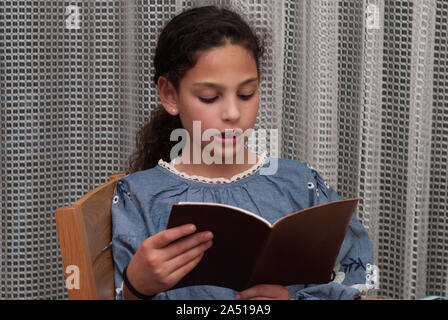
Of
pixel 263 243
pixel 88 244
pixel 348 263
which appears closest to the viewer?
pixel 263 243

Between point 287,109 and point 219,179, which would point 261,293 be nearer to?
point 219,179

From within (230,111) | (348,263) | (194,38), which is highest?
(194,38)

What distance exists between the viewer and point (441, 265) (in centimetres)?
138

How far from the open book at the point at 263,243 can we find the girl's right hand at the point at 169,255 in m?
0.01

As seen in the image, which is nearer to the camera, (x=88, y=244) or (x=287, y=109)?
(x=88, y=244)

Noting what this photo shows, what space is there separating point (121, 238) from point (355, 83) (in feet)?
2.19

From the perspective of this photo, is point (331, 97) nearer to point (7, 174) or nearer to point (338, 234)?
point (338, 234)

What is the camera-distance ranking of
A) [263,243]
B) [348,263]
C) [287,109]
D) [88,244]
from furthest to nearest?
[287,109], [348,263], [88,244], [263,243]

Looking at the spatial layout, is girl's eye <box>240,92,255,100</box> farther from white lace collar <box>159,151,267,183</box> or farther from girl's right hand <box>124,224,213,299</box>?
girl's right hand <box>124,224,213,299</box>

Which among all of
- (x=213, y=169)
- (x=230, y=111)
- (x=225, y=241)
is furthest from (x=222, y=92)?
(x=225, y=241)

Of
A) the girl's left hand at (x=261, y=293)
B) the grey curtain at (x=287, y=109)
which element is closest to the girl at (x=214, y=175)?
the girl's left hand at (x=261, y=293)

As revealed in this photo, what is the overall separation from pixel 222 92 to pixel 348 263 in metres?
0.33

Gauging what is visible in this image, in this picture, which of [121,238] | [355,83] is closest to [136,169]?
[121,238]

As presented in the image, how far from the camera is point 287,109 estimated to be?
1343 millimetres
